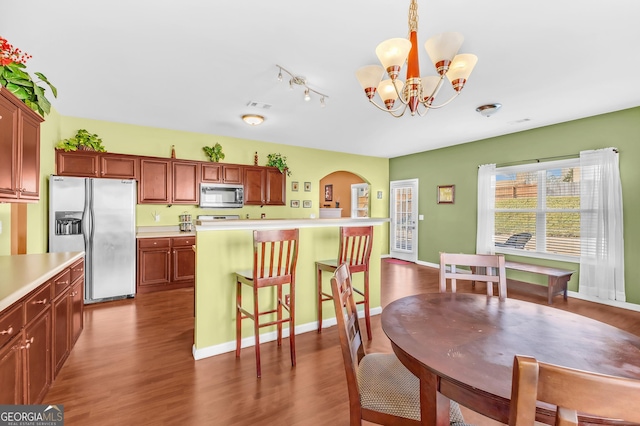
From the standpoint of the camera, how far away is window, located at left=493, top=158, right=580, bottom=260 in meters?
4.55

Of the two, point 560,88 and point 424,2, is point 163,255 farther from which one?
point 560,88

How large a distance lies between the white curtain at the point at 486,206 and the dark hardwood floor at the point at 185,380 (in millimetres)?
2210

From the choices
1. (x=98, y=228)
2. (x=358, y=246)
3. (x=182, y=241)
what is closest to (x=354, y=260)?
(x=358, y=246)

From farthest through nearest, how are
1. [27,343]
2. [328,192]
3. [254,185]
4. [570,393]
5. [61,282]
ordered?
1. [328,192]
2. [254,185]
3. [61,282]
4. [27,343]
5. [570,393]

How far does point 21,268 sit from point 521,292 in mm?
6110

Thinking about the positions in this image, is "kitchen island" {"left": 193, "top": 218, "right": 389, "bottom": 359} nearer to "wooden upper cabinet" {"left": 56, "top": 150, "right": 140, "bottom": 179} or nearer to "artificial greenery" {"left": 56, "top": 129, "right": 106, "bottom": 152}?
"wooden upper cabinet" {"left": 56, "top": 150, "right": 140, "bottom": 179}

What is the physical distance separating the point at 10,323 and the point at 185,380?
122 cm

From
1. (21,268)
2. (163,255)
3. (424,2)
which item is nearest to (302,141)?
(163,255)

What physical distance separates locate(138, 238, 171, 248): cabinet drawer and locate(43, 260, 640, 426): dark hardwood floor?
4.04 feet

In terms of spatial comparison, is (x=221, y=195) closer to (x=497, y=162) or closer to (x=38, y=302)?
(x=38, y=302)

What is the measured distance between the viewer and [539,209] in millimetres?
4945

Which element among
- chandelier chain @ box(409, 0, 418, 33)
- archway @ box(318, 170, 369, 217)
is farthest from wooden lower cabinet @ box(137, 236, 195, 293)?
archway @ box(318, 170, 369, 217)

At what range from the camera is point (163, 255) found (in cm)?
468

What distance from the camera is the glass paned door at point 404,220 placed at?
7.26 meters
